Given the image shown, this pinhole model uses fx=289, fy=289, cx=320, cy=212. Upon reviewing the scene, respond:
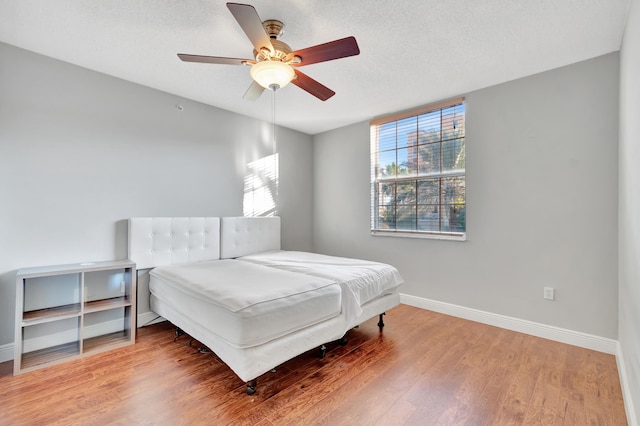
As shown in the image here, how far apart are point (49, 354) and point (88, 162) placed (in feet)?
5.41

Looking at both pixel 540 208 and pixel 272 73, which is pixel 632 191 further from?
pixel 272 73

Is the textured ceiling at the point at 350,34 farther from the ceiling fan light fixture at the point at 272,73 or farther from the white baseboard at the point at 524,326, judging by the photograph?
the white baseboard at the point at 524,326

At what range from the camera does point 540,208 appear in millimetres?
2746

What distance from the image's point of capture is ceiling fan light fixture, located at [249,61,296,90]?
6.21 ft

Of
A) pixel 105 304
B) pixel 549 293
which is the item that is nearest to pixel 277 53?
pixel 105 304

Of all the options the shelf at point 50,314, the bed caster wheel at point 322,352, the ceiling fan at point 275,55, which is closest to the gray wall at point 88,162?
the shelf at point 50,314

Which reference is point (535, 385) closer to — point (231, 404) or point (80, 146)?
point (231, 404)

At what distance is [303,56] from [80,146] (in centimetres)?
225

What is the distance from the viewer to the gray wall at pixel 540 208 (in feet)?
8.03

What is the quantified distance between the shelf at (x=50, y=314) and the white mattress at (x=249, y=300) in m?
0.63

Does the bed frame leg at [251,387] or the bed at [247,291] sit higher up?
the bed at [247,291]

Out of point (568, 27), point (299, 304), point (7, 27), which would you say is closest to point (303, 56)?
point (299, 304)

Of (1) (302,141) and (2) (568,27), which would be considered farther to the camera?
(1) (302,141)

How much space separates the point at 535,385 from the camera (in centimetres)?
196
